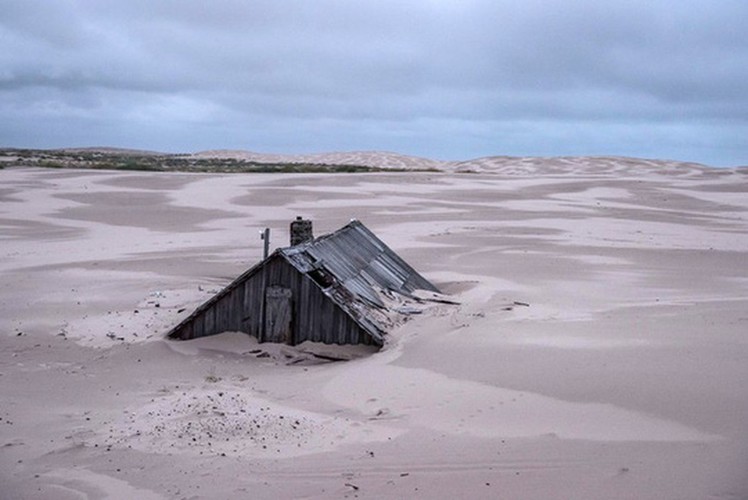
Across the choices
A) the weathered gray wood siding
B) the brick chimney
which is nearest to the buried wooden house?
the weathered gray wood siding

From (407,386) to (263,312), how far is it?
3537 millimetres

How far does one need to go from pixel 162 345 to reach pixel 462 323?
4979mm

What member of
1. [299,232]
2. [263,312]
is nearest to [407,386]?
[263,312]

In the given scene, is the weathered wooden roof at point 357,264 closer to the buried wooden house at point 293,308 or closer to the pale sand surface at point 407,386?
the buried wooden house at point 293,308

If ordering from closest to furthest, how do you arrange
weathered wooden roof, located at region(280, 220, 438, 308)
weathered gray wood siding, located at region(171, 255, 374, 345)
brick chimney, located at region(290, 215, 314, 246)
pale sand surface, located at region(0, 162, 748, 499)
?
pale sand surface, located at region(0, 162, 748, 499) → weathered gray wood siding, located at region(171, 255, 374, 345) → weathered wooden roof, located at region(280, 220, 438, 308) → brick chimney, located at region(290, 215, 314, 246)

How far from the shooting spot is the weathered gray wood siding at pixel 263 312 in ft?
41.9

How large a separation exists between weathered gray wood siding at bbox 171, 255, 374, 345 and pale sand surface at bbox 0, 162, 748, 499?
30cm

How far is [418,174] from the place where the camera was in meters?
57.6

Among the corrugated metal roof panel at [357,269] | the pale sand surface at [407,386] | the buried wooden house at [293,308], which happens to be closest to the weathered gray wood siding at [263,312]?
the buried wooden house at [293,308]

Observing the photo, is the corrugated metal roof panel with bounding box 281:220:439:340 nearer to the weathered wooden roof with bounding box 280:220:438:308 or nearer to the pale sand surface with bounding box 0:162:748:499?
the weathered wooden roof with bounding box 280:220:438:308

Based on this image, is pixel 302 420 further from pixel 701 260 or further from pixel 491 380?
pixel 701 260

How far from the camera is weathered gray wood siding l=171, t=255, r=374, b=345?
41.9 feet

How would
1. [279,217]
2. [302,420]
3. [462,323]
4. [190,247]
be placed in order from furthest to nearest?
1. [279,217]
2. [190,247]
3. [462,323]
4. [302,420]

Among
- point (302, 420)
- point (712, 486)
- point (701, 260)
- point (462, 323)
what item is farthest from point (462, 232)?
point (712, 486)
